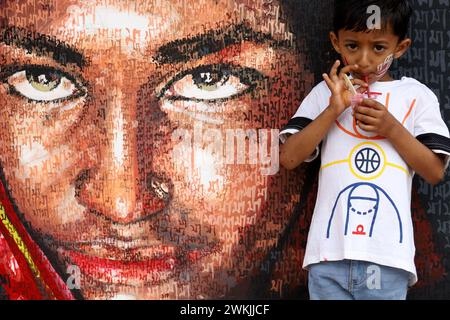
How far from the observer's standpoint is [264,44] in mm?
2621

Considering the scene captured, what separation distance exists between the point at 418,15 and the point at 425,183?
1.93ft

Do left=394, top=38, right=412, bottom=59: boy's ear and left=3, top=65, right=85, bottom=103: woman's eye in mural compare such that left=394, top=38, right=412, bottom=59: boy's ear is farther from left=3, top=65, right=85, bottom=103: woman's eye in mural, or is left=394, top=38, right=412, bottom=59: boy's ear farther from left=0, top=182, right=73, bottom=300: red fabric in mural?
left=0, top=182, right=73, bottom=300: red fabric in mural

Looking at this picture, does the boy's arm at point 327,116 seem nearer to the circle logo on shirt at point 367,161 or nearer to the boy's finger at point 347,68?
the boy's finger at point 347,68

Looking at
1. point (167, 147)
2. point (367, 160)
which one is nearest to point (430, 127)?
point (367, 160)

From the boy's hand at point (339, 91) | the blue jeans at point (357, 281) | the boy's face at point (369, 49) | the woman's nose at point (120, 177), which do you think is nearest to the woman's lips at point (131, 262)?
the woman's nose at point (120, 177)

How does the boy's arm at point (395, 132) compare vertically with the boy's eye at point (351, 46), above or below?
below

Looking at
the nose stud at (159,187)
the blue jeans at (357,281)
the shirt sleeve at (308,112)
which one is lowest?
the blue jeans at (357,281)

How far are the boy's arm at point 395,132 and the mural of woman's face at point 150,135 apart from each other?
16.9 inches

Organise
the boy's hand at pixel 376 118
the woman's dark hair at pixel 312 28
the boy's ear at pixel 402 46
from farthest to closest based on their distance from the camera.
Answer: the woman's dark hair at pixel 312 28 < the boy's ear at pixel 402 46 < the boy's hand at pixel 376 118

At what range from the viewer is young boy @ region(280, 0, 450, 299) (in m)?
2.22

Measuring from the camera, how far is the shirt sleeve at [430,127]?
2.23 meters

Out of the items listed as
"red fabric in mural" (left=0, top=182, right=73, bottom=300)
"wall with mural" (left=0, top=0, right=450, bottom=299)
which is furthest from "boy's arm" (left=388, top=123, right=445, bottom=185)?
"red fabric in mural" (left=0, top=182, right=73, bottom=300)

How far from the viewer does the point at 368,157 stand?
A: 228cm

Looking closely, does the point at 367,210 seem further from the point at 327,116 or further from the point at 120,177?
the point at 120,177
